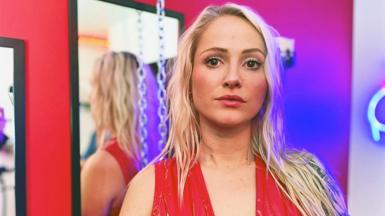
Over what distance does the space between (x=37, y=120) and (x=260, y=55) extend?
631 millimetres

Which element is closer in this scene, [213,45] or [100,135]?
[213,45]

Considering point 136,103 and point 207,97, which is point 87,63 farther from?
point 207,97

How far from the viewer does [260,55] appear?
1039 mm

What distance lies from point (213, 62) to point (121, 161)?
18.5 inches

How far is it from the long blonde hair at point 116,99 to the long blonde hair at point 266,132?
20 cm

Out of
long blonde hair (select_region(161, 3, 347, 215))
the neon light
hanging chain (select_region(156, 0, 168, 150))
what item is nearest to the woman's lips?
long blonde hair (select_region(161, 3, 347, 215))

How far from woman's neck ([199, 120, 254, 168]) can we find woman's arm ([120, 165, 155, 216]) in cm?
15

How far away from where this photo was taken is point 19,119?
3.36 feet

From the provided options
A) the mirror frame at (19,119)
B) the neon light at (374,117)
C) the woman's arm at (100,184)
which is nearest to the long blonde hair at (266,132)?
the woman's arm at (100,184)

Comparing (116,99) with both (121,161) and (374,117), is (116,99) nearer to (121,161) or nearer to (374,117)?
(121,161)

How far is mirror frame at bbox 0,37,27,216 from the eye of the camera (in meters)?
1.02

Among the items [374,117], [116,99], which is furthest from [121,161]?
[374,117]

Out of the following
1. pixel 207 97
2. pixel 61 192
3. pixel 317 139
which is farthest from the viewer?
pixel 317 139

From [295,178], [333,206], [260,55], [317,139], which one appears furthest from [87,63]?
[317,139]
